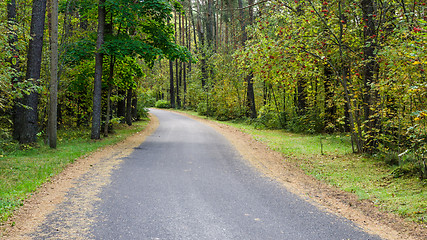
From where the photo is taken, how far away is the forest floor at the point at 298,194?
14.9 feet

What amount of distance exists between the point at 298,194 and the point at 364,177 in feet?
7.54

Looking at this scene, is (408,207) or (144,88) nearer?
(408,207)

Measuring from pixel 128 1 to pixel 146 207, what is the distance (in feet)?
33.5

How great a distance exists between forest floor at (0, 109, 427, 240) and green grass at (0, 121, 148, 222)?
196mm

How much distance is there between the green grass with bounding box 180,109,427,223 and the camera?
5.45m

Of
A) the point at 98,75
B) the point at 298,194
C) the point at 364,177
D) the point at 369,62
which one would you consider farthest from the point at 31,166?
the point at 369,62

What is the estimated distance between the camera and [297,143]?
13.5 meters

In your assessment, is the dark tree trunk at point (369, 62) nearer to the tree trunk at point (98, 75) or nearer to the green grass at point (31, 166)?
the green grass at point (31, 166)

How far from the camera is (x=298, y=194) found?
6.34 metres

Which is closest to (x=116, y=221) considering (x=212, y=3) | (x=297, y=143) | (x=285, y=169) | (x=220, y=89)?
(x=285, y=169)

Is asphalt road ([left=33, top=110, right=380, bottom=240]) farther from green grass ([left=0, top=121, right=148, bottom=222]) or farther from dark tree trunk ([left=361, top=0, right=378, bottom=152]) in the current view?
dark tree trunk ([left=361, top=0, right=378, bottom=152])

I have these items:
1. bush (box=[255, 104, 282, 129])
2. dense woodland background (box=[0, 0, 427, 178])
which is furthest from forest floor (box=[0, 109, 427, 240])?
bush (box=[255, 104, 282, 129])

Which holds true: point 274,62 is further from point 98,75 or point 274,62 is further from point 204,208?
point 98,75

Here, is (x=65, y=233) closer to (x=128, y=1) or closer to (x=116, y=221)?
(x=116, y=221)
